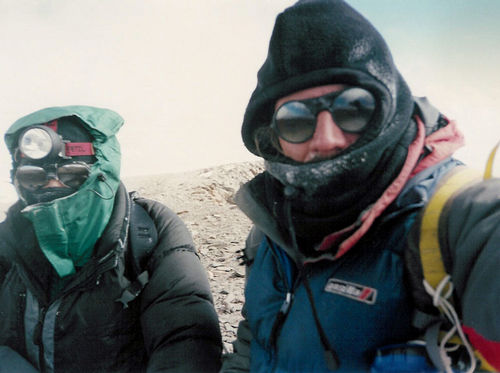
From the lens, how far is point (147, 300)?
2.51 metres

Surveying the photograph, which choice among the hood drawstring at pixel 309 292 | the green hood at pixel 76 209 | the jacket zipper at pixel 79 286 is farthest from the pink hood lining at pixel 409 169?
the green hood at pixel 76 209

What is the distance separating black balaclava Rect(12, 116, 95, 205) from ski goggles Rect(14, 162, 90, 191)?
4 cm

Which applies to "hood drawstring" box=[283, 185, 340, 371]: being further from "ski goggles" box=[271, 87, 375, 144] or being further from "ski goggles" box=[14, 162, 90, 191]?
"ski goggles" box=[14, 162, 90, 191]

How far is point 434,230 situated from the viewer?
1.31 meters

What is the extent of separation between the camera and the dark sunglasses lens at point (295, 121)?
1818 millimetres

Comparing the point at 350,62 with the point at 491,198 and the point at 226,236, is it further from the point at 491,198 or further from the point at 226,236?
the point at 226,236

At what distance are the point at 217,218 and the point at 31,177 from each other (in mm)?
8424

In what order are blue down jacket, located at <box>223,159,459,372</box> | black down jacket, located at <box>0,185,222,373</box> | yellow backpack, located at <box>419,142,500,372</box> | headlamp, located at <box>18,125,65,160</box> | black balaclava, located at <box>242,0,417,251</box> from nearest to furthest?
yellow backpack, located at <box>419,142,500,372</box>
blue down jacket, located at <box>223,159,459,372</box>
black balaclava, located at <box>242,0,417,251</box>
black down jacket, located at <box>0,185,222,373</box>
headlamp, located at <box>18,125,65,160</box>

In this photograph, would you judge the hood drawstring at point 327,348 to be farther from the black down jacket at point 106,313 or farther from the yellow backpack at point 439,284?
the black down jacket at point 106,313

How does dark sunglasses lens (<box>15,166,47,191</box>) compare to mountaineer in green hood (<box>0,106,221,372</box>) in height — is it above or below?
above

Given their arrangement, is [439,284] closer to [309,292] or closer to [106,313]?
[309,292]

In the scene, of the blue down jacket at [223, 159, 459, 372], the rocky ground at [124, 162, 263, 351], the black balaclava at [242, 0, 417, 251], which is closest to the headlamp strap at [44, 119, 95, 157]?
the black balaclava at [242, 0, 417, 251]

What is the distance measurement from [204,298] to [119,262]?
63 centimetres

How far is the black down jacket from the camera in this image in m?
2.41
